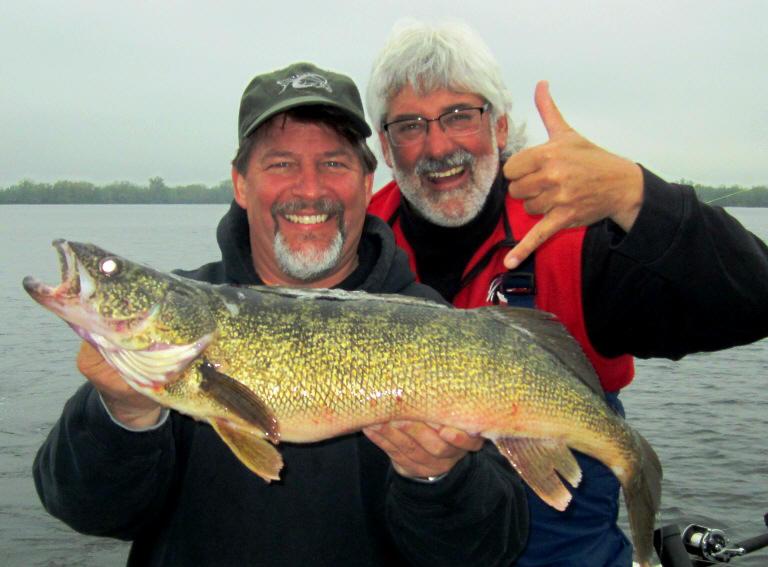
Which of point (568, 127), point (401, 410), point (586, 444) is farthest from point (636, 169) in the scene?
point (401, 410)

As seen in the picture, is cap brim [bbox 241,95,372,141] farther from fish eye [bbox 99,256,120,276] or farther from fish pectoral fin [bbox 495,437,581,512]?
fish pectoral fin [bbox 495,437,581,512]

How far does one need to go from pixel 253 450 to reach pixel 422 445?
0.68 m

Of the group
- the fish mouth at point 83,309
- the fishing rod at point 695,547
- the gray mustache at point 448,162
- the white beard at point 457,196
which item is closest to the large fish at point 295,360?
the fish mouth at point 83,309

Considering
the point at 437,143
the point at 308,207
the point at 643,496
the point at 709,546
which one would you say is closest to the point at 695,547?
the point at 709,546

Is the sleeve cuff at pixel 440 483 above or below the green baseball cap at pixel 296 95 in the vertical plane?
below

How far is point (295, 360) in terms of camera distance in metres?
3.01

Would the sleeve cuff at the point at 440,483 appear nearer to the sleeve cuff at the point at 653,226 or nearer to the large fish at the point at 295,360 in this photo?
the large fish at the point at 295,360

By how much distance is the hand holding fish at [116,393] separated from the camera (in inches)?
118

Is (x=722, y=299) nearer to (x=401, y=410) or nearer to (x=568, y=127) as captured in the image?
(x=568, y=127)

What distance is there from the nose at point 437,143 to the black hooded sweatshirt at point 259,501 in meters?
1.95

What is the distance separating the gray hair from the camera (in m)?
4.66

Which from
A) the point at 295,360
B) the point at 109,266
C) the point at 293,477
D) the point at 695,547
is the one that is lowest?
the point at 695,547

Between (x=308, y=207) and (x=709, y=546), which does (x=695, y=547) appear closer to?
(x=709, y=546)

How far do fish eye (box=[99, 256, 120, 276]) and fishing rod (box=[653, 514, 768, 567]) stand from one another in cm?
382
